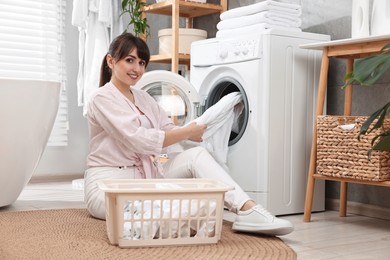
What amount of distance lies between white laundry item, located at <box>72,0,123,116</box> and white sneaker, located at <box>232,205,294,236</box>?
208 centimetres

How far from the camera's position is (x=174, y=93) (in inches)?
127

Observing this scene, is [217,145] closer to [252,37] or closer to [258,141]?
[258,141]

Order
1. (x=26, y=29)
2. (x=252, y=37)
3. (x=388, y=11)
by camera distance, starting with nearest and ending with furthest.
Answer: (x=388, y=11) < (x=252, y=37) < (x=26, y=29)

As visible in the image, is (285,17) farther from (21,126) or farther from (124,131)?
(21,126)

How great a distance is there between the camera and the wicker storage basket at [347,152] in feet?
7.91

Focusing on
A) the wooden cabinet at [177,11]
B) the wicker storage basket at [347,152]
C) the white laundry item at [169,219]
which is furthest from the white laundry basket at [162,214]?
the wooden cabinet at [177,11]

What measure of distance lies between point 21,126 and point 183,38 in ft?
4.41

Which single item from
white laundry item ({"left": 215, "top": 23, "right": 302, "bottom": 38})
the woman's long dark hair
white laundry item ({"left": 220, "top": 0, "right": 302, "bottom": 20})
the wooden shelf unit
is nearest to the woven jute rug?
the wooden shelf unit

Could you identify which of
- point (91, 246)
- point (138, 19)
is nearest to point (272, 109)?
point (91, 246)

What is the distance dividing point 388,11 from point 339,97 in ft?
1.79

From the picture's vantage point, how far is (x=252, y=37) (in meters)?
2.80

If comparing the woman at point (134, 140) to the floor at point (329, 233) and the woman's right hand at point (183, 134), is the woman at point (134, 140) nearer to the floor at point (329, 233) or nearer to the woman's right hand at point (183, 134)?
the woman's right hand at point (183, 134)

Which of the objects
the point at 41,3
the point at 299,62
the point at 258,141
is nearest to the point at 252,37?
the point at 299,62

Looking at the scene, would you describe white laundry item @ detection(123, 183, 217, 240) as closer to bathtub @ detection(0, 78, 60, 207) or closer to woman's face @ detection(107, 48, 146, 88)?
woman's face @ detection(107, 48, 146, 88)
